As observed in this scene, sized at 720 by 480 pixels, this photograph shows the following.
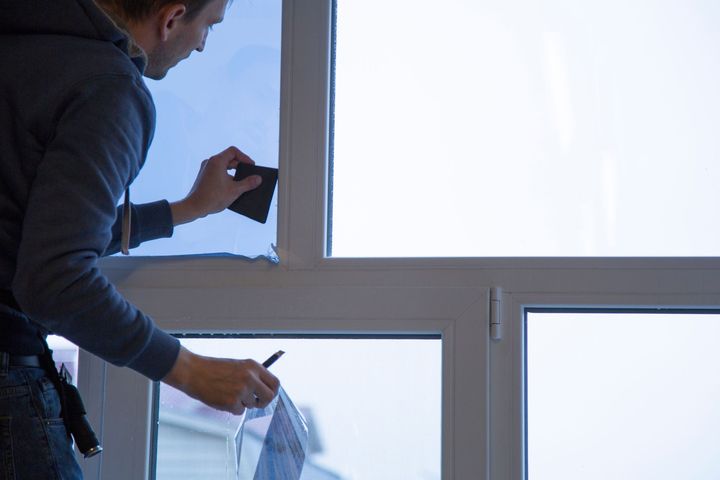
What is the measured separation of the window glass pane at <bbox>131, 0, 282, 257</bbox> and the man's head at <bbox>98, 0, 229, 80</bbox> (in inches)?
7.5

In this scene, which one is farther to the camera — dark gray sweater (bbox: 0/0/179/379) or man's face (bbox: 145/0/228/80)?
man's face (bbox: 145/0/228/80)

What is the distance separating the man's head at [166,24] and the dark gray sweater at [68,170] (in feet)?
0.22

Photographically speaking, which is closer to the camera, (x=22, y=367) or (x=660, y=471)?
(x=22, y=367)

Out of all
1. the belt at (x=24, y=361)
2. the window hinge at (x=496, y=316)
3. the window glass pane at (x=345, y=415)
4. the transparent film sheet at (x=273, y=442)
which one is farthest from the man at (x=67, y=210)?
the window hinge at (x=496, y=316)

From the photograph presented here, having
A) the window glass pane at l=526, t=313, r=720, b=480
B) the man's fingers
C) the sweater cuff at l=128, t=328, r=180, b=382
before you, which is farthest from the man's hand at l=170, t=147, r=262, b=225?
the window glass pane at l=526, t=313, r=720, b=480

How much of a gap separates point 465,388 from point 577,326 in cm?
21

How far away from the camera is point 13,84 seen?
1202 mm

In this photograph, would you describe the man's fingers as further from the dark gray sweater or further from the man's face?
the dark gray sweater

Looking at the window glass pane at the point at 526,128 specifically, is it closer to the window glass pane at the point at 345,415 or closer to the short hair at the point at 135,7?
the window glass pane at the point at 345,415

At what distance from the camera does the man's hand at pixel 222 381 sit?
1244mm

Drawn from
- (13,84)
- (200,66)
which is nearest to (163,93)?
(200,66)

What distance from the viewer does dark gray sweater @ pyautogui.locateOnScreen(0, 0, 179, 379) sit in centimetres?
111

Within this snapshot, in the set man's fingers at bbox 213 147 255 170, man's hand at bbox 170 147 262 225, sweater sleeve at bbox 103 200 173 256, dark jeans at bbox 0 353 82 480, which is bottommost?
dark jeans at bbox 0 353 82 480

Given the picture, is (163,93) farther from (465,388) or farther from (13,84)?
(465,388)
